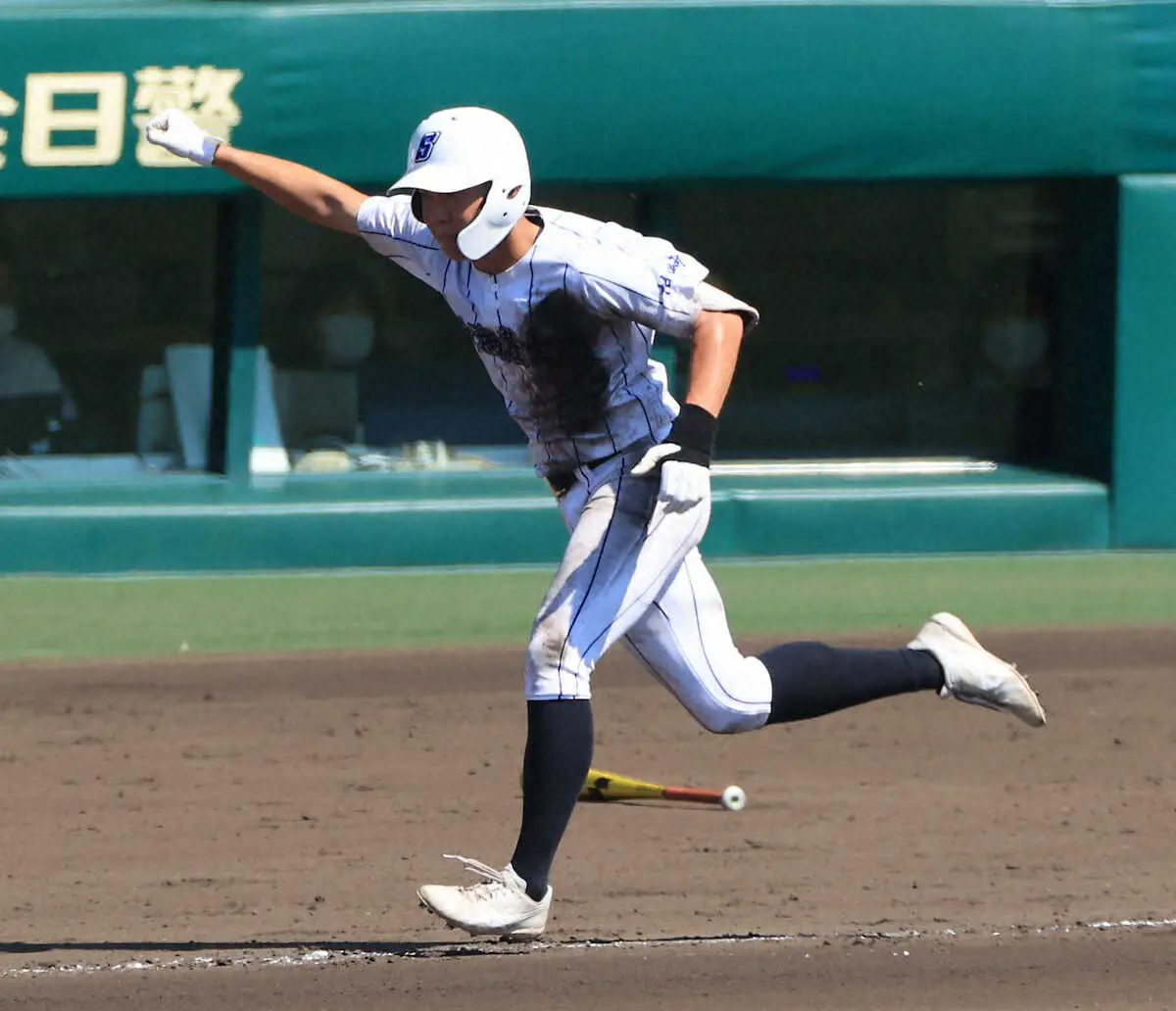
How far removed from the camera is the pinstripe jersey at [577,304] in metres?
4.62

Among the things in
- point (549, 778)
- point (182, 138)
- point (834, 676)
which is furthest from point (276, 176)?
point (834, 676)

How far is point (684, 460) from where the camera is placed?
4.50m

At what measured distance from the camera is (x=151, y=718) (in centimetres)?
781

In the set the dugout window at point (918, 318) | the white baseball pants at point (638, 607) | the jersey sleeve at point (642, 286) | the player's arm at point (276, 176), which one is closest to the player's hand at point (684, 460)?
the white baseball pants at point (638, 607)

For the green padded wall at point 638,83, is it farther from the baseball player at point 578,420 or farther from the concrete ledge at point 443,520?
the baseball player at point 578,420

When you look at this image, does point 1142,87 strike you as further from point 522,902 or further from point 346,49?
point 522,902

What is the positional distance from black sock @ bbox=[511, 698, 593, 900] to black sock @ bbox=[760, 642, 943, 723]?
54cm

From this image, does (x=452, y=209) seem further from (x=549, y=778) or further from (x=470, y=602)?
(x=470, y=602)

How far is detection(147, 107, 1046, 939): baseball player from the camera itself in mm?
4586

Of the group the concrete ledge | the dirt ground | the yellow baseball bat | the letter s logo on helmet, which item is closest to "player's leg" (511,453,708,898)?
the dirt ground

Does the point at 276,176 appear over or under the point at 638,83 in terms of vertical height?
under

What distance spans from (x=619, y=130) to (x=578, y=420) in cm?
642

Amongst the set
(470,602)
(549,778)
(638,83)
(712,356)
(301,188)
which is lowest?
(470,602)

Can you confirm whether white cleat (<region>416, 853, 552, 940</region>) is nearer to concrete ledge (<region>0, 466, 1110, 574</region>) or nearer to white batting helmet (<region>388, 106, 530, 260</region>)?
white batting helmet (<region>388, 106, 530, 260</region>)
